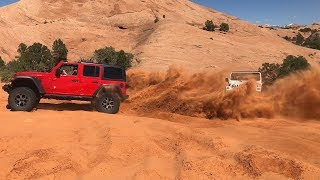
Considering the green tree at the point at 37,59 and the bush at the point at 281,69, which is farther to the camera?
the green tree at the point at 37,59

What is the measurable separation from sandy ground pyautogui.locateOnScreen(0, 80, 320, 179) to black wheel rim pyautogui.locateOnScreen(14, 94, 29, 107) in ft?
6.33

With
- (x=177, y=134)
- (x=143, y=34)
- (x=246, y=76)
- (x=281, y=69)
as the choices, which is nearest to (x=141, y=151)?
(x=177, y=134)

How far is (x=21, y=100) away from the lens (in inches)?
462

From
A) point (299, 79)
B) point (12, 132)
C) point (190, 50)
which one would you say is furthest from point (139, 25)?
point (12, 132)

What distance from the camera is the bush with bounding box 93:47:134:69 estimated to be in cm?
4134

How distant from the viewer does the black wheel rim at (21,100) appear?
1173 cm

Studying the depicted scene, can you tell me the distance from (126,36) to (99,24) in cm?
864

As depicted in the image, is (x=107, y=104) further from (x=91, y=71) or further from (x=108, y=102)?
(x=91, y=71)

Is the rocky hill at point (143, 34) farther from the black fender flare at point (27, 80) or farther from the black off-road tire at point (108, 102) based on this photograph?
the black fender flare at point (27, 80)

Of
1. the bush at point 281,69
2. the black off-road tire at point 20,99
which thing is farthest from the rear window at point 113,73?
the bush at point 281,69

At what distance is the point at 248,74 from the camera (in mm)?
18938

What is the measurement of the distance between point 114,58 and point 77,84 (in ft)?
103

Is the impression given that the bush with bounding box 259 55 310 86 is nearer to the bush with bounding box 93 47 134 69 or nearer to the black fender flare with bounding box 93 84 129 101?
the bush with bounding box 93 47 134 69

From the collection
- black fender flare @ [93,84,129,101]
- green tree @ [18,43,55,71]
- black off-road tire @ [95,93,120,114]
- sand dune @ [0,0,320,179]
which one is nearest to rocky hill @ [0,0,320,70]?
green tree @ [18,43,55,71]
